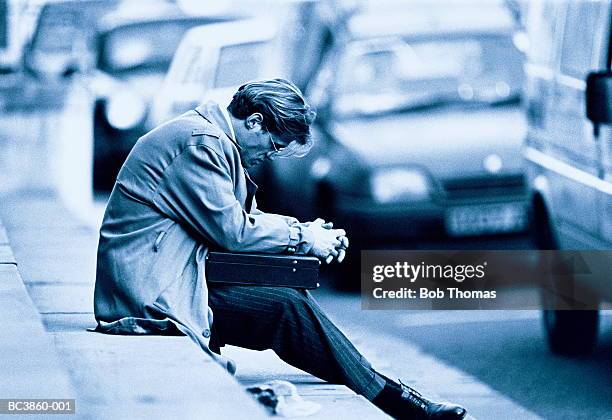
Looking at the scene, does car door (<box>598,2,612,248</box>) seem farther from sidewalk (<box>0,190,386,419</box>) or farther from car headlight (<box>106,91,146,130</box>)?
car headlight (<box>106,91,146,130</box>)

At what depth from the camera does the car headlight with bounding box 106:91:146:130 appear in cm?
1465

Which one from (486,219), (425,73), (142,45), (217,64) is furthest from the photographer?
(142,45)

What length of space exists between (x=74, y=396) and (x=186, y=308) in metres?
1.09

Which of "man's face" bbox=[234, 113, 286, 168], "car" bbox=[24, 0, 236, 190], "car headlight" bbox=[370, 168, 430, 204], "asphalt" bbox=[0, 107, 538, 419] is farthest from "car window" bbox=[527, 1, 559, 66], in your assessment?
"car" bbox=[24, 0, 236, 190]

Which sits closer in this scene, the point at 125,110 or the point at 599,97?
the point at 599,97

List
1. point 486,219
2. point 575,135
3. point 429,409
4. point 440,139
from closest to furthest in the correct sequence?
point 429,409 → point 575,135 → point 486,219 → point 440,139

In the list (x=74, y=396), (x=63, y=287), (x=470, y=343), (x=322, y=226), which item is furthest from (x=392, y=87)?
(x=74, y=396)

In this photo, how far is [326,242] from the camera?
5992 mm

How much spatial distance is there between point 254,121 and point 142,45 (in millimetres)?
9392

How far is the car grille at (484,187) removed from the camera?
36.0 ft

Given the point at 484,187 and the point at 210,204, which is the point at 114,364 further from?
the point at 484,187

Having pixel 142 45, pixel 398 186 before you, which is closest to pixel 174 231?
pixel 398 186

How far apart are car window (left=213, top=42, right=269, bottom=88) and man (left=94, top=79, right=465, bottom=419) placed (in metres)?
7.52

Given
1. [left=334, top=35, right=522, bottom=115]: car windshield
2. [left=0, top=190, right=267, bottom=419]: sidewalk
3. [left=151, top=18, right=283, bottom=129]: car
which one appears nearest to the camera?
[left=0, top=190, right=267, bottom=419]: sidewalk
